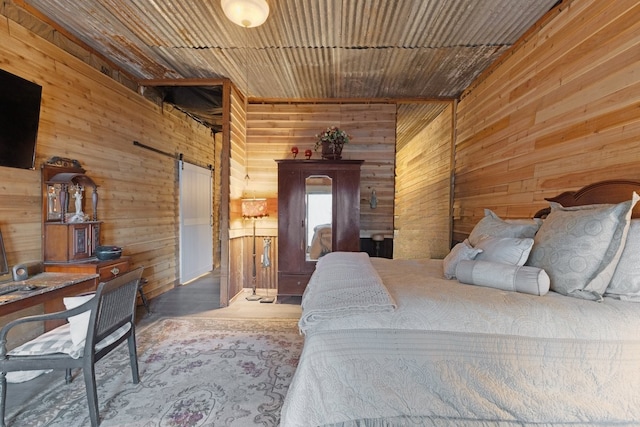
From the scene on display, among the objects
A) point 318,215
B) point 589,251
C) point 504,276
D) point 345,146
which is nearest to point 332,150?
point 345,146

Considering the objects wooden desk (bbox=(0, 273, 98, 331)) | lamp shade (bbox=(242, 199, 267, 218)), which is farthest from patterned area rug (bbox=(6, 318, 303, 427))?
lamp shade (bbox=(242, 199, 267, 218))

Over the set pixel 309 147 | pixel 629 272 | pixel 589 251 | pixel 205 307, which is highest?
pixel 309 147

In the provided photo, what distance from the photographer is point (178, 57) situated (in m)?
3.13

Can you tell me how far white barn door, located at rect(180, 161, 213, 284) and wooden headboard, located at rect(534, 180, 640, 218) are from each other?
16.5 ft

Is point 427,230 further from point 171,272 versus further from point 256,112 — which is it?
point 171,272

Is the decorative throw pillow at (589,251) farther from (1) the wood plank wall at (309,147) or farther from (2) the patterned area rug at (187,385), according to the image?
(1) the wood plank wall at (309,147)

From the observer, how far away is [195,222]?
16.9 ft

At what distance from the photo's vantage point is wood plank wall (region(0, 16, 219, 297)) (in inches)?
87.0

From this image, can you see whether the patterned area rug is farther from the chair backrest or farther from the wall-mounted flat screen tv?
the wall-mounted flat screen tv

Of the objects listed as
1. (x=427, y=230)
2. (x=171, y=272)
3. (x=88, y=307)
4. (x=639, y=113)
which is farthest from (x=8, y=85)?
(x=427, y=230)

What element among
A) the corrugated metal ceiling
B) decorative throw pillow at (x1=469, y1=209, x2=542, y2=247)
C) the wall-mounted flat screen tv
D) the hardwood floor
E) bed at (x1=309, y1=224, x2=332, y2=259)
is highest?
the corrugated metal ceiling

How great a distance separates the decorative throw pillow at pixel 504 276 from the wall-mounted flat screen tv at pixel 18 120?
11.1ft

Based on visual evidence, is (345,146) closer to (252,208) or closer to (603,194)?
(252,208)

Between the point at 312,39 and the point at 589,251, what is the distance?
9.23ft
